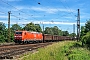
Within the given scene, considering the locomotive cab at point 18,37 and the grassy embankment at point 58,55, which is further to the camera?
the locomotive cab at point 18,37

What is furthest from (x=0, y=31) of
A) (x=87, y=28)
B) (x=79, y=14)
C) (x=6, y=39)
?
(x=87, y=28)

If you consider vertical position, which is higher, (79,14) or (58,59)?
(79,14)

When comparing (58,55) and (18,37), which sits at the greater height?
(18,37)

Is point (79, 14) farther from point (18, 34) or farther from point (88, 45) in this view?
point (88, 45)

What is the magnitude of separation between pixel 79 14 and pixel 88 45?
2426 centimetres

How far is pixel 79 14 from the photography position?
186 feet

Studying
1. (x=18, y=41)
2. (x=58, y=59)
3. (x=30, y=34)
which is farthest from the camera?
(x=30, y=34)

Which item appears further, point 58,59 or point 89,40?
point 89,40

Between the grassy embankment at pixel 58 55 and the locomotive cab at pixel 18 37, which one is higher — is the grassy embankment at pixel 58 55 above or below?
below

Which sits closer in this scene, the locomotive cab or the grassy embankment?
the grassy embankment

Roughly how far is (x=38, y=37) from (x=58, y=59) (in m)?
46.6

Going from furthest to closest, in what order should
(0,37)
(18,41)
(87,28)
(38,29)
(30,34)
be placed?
(38,29), (0,37), (30,34), (18,41), (87,28)

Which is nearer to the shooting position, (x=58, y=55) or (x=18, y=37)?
(x=58, y=55)

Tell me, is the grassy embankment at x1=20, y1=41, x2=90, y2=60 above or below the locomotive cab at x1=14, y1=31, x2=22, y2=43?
below
